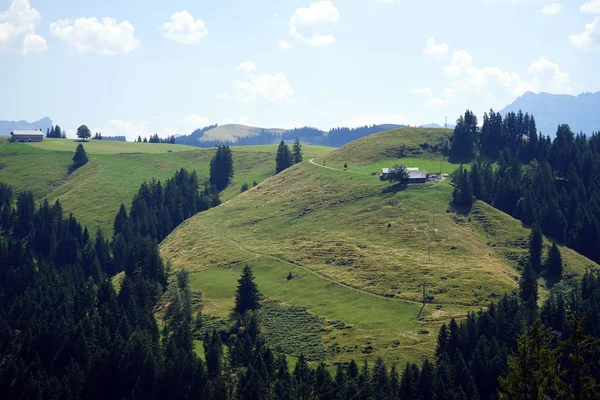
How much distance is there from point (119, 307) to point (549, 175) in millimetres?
128639

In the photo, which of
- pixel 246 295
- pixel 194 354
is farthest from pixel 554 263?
pixel 194 354

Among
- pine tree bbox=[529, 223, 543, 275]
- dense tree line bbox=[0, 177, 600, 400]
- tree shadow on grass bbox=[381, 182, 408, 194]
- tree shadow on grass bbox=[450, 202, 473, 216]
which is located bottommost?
dense tree line bbox=[0, 177, 600, 400]

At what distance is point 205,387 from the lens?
103 metres

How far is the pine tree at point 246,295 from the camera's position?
136 m

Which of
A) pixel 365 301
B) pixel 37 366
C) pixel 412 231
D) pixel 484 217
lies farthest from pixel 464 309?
pixel 37 366

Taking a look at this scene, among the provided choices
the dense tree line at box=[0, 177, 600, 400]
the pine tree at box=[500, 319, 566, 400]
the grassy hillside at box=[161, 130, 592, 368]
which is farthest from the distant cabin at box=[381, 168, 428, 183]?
the pine tree at box=[500, 319, 566, 400]

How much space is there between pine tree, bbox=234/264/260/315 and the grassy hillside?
11.2 feet

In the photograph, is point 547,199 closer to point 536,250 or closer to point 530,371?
point 536,250

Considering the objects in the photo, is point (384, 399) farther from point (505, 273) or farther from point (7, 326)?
point (7, 326)

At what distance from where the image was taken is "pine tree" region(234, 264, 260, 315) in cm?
13612

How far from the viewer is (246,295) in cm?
13688

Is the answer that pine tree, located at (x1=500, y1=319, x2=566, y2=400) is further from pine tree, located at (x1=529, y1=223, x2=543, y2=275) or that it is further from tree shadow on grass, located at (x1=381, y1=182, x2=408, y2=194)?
tree shadow on grass, located at (x1=381, y1=182, x2=408, y2=194)

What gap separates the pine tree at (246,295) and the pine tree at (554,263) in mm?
65190

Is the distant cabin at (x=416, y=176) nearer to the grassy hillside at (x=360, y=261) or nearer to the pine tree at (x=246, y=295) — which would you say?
the grassy hillside at (x=360, y=261)
